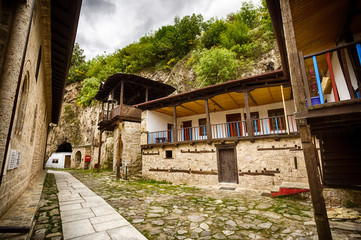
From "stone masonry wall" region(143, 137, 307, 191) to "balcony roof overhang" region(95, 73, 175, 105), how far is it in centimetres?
767

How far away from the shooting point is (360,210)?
4.11 metres

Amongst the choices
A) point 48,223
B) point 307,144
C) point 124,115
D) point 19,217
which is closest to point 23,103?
point 19,217

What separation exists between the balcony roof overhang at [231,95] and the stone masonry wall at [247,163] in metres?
2.99

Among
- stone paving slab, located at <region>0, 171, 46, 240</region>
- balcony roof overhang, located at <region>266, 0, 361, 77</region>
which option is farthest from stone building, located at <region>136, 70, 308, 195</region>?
stone paving slab, located at <region>0, 171, 46, 240</region>

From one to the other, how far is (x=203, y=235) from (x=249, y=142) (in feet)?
20.6

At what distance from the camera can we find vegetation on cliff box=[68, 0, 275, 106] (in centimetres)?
1730

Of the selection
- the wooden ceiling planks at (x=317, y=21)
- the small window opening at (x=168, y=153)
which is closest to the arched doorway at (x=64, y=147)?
the small window opening at (x=168, y=153)

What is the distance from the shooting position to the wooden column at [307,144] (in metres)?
2.56

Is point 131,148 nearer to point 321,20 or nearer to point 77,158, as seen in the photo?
point 321,20

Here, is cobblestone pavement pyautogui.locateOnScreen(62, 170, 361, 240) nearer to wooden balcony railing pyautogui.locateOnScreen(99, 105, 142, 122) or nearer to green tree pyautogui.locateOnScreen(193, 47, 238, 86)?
wooden balcony railing pyautogui.locateOnScreen(99, 105, 142, 122)

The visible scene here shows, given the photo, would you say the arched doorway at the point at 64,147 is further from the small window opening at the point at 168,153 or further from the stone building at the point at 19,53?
the stone building at the point at 19,53

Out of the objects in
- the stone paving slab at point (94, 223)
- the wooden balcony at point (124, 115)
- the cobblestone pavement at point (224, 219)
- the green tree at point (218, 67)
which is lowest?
the cobblestone pavement at point (224, 219)

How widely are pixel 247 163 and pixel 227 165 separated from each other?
1115mm

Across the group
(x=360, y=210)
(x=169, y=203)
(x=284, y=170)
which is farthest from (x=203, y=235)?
(x=284, y=170)
